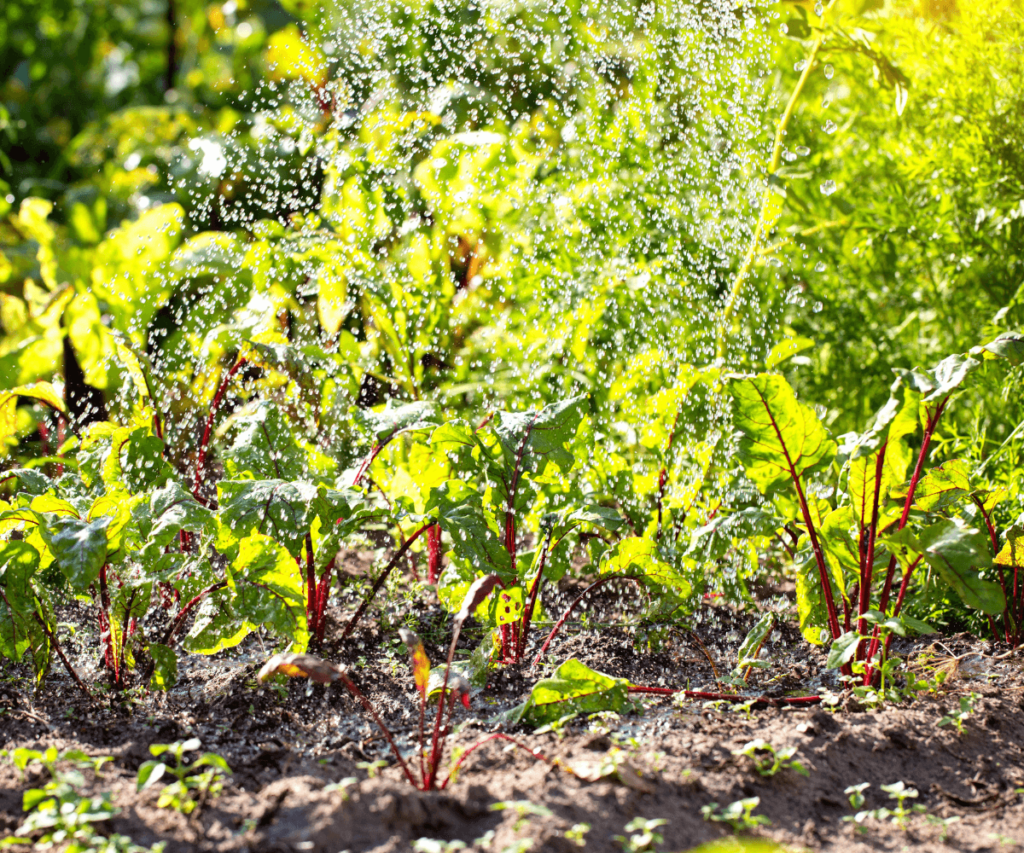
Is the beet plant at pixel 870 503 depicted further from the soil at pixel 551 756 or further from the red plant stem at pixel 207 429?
the red plant stem at pixel 207 429

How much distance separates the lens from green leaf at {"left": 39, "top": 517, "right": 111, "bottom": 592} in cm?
127

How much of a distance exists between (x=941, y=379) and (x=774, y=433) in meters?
0.29

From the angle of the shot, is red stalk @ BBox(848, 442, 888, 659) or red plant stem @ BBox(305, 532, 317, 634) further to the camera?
red plant stem @ BBox(305, 532, 317, 634)

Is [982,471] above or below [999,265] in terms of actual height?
below

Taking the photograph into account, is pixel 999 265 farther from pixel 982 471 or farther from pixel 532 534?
pixel 532 534

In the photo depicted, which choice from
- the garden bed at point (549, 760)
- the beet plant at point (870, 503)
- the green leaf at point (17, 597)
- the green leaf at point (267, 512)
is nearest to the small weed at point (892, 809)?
the garden bed at point (549, 760)

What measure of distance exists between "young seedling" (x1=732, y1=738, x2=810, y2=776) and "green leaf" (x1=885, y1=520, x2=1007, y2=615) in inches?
16.1

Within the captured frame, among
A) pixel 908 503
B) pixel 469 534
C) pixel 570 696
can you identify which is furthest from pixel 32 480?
pixel 908 503

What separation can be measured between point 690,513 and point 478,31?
7.28ft

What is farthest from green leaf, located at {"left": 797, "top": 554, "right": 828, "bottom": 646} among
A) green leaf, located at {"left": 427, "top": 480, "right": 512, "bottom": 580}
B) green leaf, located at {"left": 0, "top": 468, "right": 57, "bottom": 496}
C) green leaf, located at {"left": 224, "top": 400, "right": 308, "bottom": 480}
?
green leaf, located at {"left": 0, "top": 468, "right": 57, "bottom": 496}

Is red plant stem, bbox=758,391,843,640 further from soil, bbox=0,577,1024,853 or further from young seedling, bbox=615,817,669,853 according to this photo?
young seedling, bbox=615,817,669,853

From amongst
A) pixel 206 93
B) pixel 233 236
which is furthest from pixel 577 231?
pixel 206 93

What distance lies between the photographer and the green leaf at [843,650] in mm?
1401

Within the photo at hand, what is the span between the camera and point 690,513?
2.05m
